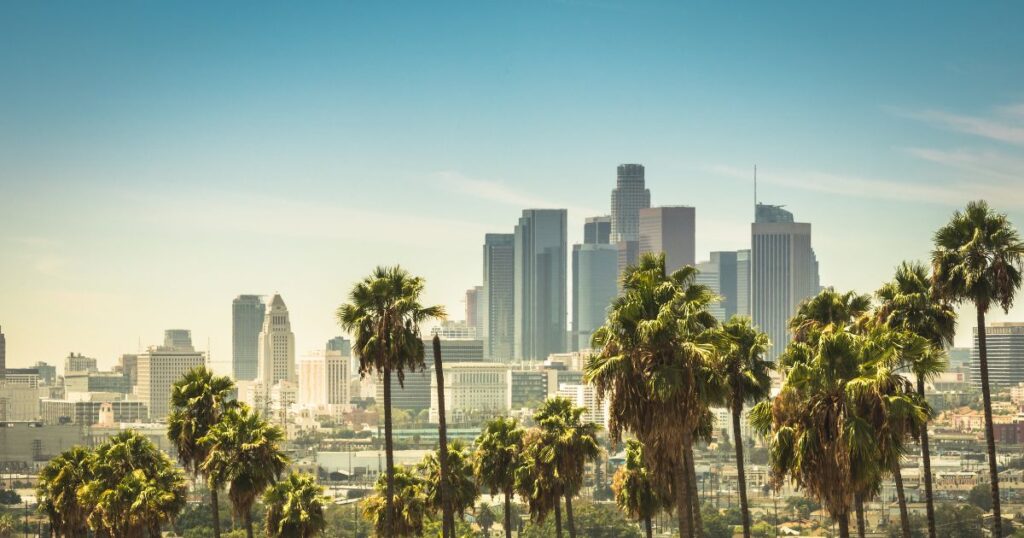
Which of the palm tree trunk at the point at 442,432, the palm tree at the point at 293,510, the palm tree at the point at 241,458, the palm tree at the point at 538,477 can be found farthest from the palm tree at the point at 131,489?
the palm tree at the point at 538,477

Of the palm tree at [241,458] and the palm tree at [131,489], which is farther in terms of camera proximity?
the palm tree at [131,489]

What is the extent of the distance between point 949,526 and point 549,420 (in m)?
86.8

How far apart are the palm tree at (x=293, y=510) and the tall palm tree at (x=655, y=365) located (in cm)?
1709

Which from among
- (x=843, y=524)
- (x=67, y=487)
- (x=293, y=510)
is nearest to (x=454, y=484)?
(x=293, y=510)

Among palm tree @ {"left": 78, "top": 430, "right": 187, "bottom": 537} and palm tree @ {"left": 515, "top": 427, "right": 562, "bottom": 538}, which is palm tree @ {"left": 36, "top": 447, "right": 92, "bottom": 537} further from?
palm tree @ {"left": 515, "top": 427, "right": 562, "bottom": 538}

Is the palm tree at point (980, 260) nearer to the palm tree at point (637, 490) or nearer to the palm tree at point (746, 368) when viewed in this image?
the palm tree at point (746, 368)

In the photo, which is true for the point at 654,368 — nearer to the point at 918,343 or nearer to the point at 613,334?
the point at 613,334

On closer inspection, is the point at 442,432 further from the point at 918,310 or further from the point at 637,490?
the point at 918,310

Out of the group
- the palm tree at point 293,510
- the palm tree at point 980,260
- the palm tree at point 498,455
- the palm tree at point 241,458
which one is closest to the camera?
the palm tree at point 980,260

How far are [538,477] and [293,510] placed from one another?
26.0 feet

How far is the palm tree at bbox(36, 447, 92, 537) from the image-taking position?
5191 centimetres

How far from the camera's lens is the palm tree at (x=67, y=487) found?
2044 inches

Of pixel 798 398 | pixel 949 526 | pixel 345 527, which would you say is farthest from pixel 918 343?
pixel 345 527

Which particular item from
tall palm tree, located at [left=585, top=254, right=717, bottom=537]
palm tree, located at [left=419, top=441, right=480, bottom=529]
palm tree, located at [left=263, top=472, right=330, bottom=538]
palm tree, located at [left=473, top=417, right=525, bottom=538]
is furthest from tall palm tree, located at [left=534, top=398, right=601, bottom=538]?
tall palm tree, located at [left=585, top=254, right=717, bottom=537]
